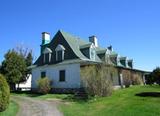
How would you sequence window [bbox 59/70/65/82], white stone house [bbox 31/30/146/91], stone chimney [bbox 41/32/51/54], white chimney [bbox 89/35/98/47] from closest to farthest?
white stone house [bbox 31/30/146/91], window [bbox 59/70/65/82], stone chimney [bbox 41/32/51/54], white chimney [bbox 89/35/98/47]

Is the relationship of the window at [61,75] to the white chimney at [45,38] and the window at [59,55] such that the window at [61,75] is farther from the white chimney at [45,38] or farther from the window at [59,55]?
the white chimney at [45,38]

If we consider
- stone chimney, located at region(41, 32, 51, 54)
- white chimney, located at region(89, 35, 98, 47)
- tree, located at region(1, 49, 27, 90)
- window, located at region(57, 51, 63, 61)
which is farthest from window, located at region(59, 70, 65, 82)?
white chimney, located at region(89, 35, 98, 47)

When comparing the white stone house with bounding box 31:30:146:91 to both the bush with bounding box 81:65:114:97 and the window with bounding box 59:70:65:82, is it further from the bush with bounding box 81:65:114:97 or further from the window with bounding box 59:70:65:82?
the bush with bounding box 81:65:114:97

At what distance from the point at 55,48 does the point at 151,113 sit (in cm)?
2006

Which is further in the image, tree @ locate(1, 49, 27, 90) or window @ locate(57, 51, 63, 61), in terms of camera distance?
tree @ locate(1, 49, 27, 90)

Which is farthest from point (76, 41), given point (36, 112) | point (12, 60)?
point (36, 112)

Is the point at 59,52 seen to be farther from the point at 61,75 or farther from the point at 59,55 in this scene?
the point at 61,75

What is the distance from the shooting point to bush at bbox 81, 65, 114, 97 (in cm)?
2200

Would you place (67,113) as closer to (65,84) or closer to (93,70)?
(93,70)

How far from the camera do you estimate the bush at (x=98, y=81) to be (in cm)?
2200

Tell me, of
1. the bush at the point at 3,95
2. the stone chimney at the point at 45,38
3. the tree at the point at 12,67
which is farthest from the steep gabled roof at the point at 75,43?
the bush at the point at 3,95

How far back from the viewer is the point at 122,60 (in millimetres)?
40906

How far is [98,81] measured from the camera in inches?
866

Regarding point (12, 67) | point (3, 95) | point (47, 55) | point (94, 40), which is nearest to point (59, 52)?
point (47, 55)
